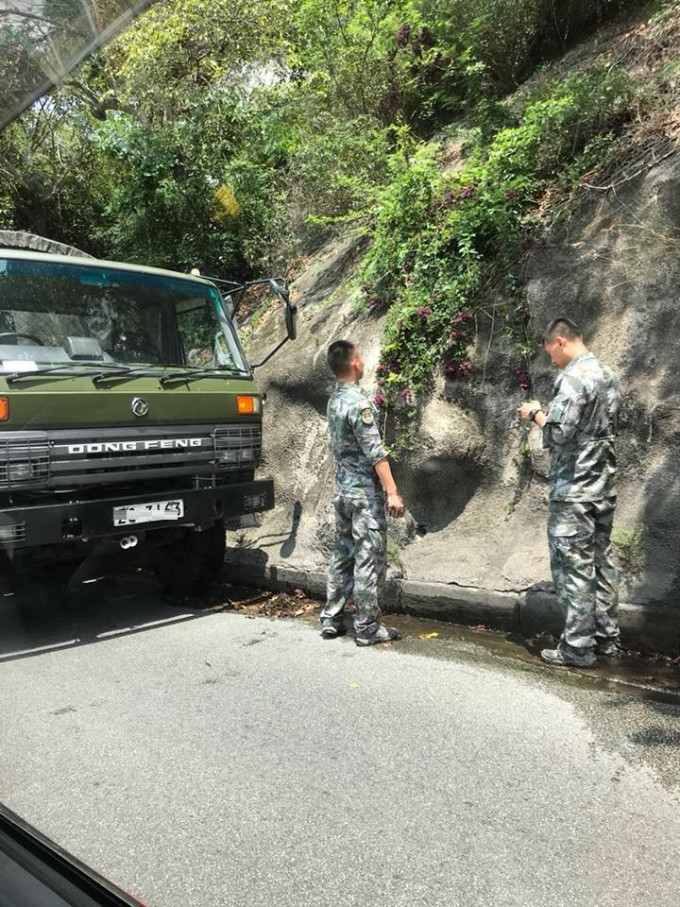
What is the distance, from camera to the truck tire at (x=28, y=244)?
5.88 meters

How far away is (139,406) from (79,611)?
208 cm

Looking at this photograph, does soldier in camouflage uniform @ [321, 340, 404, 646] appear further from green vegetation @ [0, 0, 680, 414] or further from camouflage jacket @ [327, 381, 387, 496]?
green vegetation @ [0, 0, 680, 414]

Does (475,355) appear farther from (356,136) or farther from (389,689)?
(356,136)

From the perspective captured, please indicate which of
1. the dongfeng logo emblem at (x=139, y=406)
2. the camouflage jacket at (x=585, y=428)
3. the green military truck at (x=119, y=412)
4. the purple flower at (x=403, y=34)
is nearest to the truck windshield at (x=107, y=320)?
the green military truck at (x=119, y=412)

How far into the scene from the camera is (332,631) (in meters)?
5.26

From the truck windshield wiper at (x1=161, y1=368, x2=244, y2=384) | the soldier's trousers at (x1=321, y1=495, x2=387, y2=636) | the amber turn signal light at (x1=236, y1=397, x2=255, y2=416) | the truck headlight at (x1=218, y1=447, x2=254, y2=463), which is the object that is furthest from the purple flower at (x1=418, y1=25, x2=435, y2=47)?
the soldier's trousers at (x1=321, y1=495, x2=387, y2=636)

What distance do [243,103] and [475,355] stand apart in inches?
286

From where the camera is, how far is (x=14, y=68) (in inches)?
132

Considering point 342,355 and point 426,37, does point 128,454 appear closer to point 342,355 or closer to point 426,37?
point 342,355

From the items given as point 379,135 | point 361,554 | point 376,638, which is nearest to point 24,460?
point 361,554

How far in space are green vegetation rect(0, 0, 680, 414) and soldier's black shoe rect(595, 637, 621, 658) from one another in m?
2.40

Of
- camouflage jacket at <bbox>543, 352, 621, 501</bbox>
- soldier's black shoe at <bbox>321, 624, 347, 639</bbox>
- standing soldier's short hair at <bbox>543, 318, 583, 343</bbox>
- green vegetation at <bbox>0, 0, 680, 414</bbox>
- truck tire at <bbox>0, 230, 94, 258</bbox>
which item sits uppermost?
green vegetation at <bbox>0, 0, 680, 414</bbox>

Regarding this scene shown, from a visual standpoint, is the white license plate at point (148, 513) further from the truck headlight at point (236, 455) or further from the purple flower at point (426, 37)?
the purple flower at point (426, 37)

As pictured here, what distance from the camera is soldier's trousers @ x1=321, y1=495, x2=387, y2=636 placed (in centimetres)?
507
